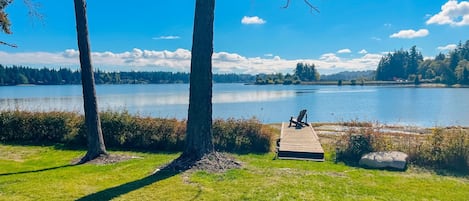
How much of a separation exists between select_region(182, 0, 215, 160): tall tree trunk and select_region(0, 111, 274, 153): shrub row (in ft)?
8.65

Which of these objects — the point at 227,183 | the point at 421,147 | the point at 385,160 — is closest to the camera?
the point at 227,183

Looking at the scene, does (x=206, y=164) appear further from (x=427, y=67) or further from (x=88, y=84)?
(x=427, y=67)

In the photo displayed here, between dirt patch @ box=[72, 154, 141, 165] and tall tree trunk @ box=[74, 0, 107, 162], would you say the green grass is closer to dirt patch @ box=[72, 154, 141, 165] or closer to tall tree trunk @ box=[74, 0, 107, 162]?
dirt patch @ box=[72, 154, 141, 165]

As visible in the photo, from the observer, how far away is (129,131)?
9773mm

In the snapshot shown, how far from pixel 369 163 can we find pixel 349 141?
1026 millimetres

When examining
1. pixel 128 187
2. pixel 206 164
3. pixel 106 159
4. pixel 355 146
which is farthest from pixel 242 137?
pixel 128 187

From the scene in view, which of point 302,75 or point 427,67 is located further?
point 302,75

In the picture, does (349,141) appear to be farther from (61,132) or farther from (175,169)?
(61,132)

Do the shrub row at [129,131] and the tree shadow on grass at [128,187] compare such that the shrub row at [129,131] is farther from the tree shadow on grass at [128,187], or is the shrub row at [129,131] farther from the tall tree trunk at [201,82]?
the tree shadow on grass at [128,187]

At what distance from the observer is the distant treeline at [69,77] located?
83312 mm

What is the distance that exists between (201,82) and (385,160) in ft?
15.2

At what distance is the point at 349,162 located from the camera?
7785 millimetres

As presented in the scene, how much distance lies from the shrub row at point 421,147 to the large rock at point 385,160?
0.36 meters

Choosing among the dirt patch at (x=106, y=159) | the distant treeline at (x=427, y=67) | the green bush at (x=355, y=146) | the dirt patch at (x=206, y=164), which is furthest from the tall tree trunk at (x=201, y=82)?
the distant treeline at (x=427, y=67)
